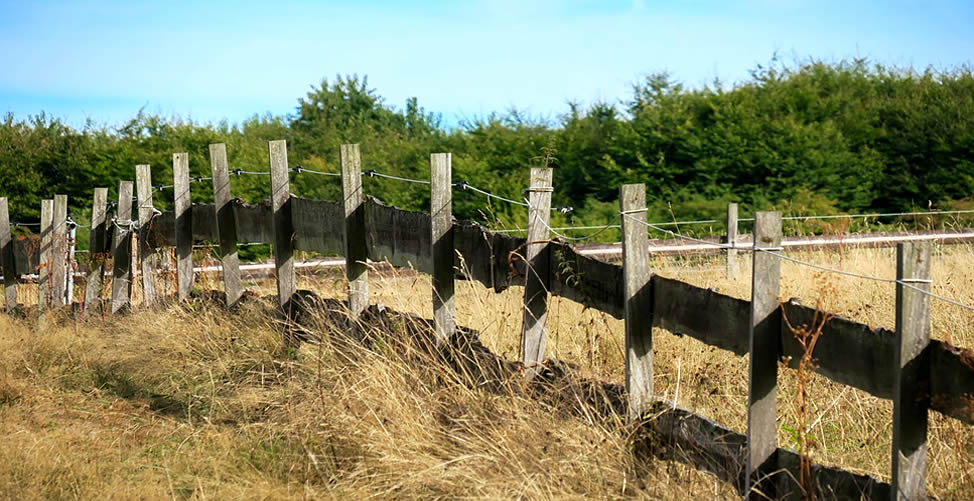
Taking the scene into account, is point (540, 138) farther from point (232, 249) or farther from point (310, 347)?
point (310, 347)

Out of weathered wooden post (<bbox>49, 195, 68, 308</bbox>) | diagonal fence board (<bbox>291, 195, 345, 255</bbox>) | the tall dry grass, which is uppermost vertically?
diagonal fence board (<bbox>291, 195, 345, 255</bbox>)

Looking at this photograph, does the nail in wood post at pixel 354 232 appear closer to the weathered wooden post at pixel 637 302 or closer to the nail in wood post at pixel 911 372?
the weathered wooden post at pixel 637 302

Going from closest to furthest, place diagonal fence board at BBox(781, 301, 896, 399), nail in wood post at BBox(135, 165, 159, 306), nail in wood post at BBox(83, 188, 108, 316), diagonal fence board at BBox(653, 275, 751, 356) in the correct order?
diagonal fence board at BBox(781, 301, 896, 399)
diagonal fence board at BBox(653, 275, 751, 356)
nail in wood post at BBox(135, 165, 159, 306)
nail in wood post at BBox(83, 188, 108, 316)

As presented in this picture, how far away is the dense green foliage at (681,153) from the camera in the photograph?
2362 cm

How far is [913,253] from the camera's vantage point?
3289mm

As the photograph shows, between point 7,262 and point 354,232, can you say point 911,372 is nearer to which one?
point 354,232

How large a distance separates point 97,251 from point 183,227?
2506mm

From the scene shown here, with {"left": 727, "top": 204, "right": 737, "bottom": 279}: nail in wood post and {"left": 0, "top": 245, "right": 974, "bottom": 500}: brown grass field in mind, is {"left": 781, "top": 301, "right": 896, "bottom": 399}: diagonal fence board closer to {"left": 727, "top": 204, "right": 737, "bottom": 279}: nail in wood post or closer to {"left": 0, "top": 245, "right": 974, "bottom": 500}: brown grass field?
{"left": 0, "top": 245, "right": 974, "bottom": 500}: brown grass field

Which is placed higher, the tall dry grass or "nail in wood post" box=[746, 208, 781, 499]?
"nail in wood post" box=[746, 208, 781, 499]

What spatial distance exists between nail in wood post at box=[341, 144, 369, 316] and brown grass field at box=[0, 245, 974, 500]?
0.34 m

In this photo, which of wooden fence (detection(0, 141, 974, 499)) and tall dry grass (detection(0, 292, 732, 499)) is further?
tall dry grass (detection(0, 292, 732, 499))

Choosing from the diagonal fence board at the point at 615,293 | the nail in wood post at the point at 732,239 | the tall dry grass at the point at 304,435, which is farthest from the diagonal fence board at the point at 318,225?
the nail in wood post at the point at 732,239

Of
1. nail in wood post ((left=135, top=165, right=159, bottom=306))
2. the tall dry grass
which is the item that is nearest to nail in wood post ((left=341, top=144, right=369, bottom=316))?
the tall dry grass

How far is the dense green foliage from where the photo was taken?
2362cm
